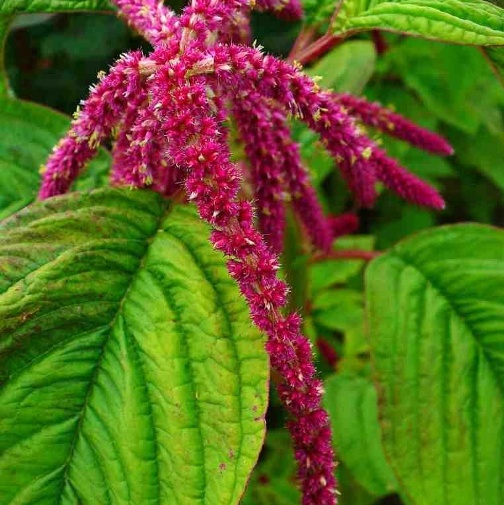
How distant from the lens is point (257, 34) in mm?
1689

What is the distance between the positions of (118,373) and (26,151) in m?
0.42

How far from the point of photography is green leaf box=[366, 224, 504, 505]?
2.71 ft

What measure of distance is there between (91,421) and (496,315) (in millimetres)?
490

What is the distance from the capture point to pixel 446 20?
655mm

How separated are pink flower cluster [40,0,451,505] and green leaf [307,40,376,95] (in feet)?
1.24

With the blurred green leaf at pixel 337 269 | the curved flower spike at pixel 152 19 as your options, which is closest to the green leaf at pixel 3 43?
the curved flower spike at pixel 152 19

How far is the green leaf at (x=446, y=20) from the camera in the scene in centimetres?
64

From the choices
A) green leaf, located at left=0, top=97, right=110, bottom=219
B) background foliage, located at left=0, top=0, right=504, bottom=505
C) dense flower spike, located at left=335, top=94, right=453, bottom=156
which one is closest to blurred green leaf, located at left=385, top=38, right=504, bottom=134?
background foliage, located at left=0, top=0, right=504, bottom=505

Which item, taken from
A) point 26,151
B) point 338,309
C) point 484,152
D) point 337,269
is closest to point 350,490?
point 338,309

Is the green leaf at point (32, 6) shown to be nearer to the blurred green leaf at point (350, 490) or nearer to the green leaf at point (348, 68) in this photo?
the green leaf at point (348, 68)

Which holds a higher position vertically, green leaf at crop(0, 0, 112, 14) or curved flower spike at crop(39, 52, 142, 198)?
green leaf at crop(0, 0, 112, 14)

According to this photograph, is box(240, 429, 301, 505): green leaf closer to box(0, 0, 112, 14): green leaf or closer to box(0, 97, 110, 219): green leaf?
box(0, 97, 110, 219): green leaf

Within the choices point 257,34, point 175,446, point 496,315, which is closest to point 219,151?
point 175,446

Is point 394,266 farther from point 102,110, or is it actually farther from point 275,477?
point 275,477
